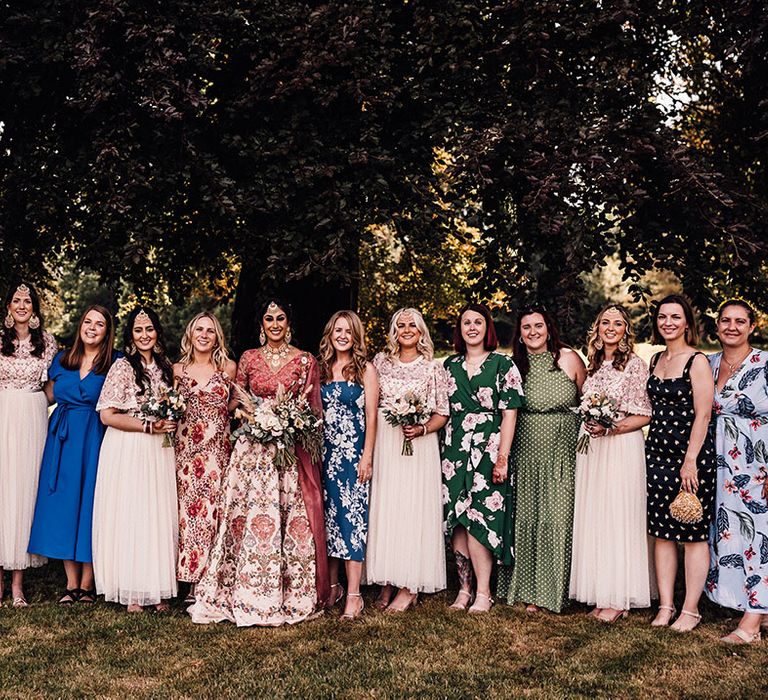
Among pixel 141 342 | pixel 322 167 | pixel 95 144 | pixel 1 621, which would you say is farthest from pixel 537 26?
pixel 1 621

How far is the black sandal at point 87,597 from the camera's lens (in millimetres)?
6629

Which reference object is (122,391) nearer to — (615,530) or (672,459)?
(615,530)

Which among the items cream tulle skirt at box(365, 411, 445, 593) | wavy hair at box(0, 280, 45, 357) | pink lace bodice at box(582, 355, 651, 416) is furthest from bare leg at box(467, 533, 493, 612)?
wavy hair at box(0, 280, 45, 357)

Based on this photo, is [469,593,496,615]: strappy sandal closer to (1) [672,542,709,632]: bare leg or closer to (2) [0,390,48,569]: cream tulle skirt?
(1) [672,542,709,632]: bare leg

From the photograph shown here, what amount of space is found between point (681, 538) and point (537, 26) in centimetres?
412

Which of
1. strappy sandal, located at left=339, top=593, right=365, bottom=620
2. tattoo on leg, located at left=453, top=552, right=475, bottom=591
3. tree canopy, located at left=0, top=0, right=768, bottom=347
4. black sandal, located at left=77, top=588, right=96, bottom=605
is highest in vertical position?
tree canopy, located at left=0, top=0, right=768, bottom=347

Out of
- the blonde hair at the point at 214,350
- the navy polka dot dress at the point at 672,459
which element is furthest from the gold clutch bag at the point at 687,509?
the blonde hair at the point at 214,350

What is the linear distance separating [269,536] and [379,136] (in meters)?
3.47

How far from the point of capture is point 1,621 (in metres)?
6.21

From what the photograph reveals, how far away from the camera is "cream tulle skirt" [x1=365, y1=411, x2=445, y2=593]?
6438 millimetres

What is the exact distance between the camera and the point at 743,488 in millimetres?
5980

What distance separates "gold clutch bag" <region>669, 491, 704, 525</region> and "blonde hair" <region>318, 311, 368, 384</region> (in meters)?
2.54

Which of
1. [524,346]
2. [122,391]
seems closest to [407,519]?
[524,346]

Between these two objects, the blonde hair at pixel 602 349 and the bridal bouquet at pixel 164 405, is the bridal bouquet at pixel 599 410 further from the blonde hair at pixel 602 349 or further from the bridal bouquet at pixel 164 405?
the bridal bouquet at pixel 164 405
